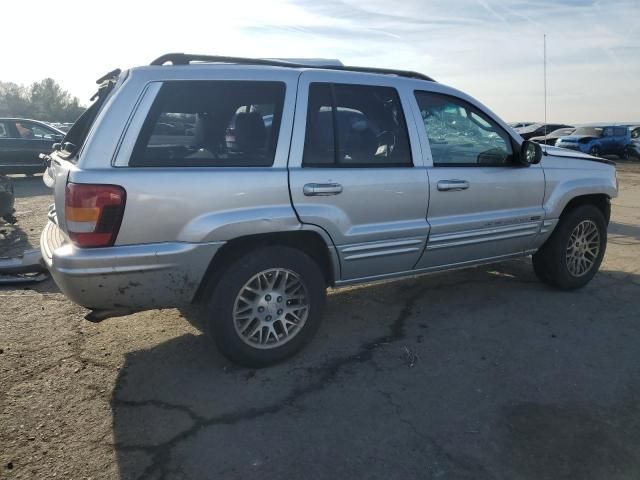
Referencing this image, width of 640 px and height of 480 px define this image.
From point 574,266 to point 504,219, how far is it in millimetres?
1092

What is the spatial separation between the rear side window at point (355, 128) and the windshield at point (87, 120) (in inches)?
52.9

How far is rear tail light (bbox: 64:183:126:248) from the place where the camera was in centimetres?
271

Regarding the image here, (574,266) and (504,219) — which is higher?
(504,219)

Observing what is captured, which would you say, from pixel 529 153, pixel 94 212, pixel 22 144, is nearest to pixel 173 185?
pixel 94 212

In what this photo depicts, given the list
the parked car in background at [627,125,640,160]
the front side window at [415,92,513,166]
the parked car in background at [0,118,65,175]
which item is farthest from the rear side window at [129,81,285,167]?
the parked car in background at [627,125,640,160]

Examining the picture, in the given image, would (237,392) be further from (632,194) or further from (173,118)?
(632,194)

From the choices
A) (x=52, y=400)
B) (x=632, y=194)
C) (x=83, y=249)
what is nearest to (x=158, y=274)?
(x=83, y=249)

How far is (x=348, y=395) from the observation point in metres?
3.03

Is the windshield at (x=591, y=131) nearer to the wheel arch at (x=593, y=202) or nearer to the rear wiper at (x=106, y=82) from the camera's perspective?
the wheel arch at (x=593, y=202)

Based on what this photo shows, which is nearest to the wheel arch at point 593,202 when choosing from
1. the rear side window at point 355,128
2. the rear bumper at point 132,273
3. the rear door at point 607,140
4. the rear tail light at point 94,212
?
the rear side window at point 355,128

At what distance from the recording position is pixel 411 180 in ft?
11.9

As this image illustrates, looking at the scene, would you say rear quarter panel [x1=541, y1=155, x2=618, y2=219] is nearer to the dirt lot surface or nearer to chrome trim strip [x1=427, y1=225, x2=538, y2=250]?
chrome trim strip [x1=427, y1=225, x2=538, y2=250]

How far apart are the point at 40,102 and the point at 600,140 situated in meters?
51.1

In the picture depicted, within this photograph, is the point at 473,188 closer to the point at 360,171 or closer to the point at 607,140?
the point at 360,171
